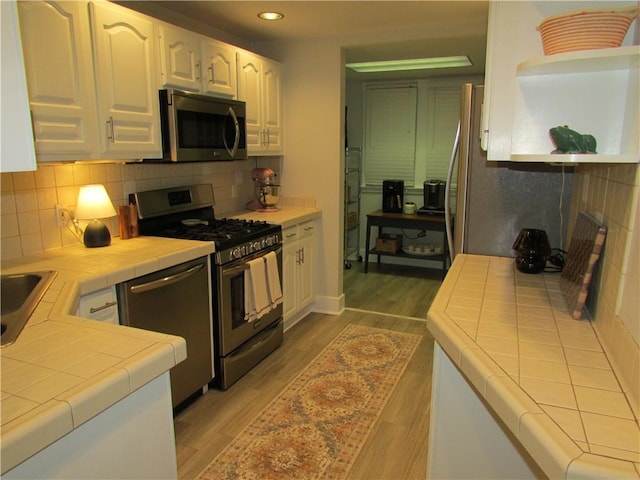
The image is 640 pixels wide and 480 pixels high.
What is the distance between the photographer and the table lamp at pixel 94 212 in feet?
7.49

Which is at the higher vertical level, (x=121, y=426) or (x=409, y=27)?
(x=409, y=27)

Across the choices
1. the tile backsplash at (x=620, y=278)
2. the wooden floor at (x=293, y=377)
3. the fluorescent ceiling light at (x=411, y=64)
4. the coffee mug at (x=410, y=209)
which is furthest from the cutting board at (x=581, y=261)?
the coffee mug at (x=410, y=209)

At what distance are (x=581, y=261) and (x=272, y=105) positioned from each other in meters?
2.75

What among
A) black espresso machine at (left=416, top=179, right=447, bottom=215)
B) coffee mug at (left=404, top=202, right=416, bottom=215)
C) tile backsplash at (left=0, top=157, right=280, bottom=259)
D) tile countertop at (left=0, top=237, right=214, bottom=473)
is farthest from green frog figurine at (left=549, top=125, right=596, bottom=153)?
coffee mug at (left=404, top=202, right=416, bottom=215)

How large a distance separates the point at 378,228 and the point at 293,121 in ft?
7.79

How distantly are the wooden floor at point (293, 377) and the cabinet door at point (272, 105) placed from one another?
5.14ft

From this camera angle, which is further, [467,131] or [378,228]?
[378,228]

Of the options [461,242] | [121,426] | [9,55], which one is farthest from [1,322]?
[461,242]

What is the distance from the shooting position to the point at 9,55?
864mm

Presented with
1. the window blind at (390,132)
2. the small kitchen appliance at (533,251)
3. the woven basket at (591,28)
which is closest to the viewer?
the woven basket at (591,28)

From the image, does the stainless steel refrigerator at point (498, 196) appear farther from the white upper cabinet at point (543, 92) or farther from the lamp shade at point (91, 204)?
the lamp shade at point (91, 204)

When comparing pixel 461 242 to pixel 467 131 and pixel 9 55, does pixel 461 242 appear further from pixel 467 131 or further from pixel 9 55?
pixel 9 55

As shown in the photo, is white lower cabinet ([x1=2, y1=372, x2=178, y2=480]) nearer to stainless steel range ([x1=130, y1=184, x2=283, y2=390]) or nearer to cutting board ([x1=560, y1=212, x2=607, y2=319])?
cutting board ([x1=560, y1=212, x2=607, y2=319])

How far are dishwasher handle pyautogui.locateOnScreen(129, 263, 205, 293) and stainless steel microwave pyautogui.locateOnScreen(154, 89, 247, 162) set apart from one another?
2.14ft
